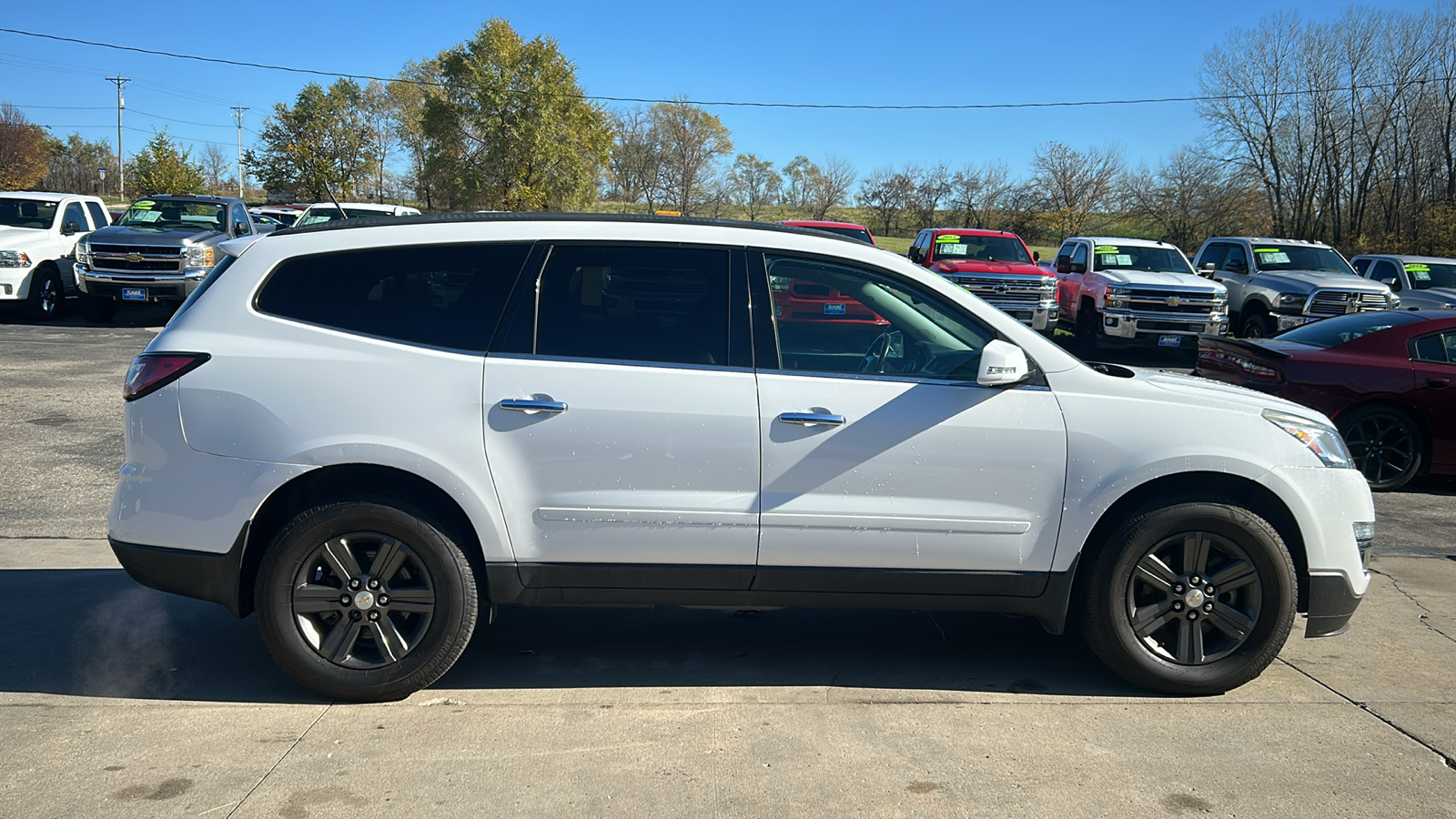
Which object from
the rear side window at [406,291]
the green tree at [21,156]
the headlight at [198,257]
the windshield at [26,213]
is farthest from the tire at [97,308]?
the green tree at [21,156]

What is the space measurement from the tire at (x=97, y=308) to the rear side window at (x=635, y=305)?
53.5ft

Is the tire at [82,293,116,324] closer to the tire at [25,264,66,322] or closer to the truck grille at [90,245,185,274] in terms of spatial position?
the tire at [25,264,66,322]

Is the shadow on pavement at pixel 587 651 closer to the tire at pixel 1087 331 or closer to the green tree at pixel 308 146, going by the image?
the tire at pixel 1087 331

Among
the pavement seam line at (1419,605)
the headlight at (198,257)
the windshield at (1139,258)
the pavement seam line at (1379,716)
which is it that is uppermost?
the windshield at (1139,258)

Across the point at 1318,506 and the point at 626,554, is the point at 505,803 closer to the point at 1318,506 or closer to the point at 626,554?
the point at 626,554

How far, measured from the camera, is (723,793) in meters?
3.46

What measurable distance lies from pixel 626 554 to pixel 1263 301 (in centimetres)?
1711

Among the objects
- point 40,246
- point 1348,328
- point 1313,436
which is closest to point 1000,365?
point 1313,436

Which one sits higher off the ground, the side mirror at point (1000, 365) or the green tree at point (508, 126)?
the green tree at point (508, 126)

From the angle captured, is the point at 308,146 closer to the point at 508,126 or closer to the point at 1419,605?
the point at 508,126

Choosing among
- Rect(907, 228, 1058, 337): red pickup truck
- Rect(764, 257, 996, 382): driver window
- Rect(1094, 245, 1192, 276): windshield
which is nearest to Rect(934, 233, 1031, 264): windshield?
Rect(907, 228, 1058, 337): red pickup truck

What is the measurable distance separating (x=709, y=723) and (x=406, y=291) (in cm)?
200

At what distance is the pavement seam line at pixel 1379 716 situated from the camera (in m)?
3.79

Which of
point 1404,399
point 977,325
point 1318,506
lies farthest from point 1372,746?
point 1404,399
